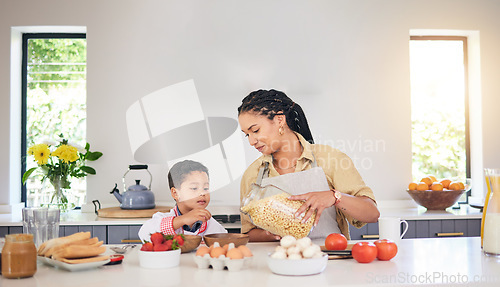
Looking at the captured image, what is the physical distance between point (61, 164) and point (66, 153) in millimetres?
142

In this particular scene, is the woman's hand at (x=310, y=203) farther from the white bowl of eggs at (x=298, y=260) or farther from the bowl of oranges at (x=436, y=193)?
the bowl of oranges at (x=436, y=193)

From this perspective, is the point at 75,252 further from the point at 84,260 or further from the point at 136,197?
the point at 136,197

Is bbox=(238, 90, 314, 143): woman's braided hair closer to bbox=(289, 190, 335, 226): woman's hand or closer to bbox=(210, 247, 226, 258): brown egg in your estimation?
bbox=(289, 190, 335, 226): woman's hand

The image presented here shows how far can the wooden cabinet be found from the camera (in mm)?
3262

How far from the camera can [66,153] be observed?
3.44 meters

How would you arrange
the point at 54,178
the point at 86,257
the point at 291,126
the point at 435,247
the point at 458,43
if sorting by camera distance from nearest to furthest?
1. the point at 86,257
2. the point at 435,247
3. the point at 291,126
4. the point at 54,178
5. the point at 458,43

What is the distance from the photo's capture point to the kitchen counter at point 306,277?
54.8 inches

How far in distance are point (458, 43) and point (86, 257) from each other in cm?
348

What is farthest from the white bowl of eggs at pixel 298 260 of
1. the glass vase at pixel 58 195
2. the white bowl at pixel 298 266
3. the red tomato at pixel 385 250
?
the glass vase at pixel 58 195

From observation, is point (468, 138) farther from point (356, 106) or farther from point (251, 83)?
point (251, 83)

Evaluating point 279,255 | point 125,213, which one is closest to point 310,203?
point 279,255

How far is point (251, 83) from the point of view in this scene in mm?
3746

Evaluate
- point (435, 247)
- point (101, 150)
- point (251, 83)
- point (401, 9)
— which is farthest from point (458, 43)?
point (101, 150)

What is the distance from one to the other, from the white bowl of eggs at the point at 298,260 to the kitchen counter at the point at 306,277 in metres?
0.02
